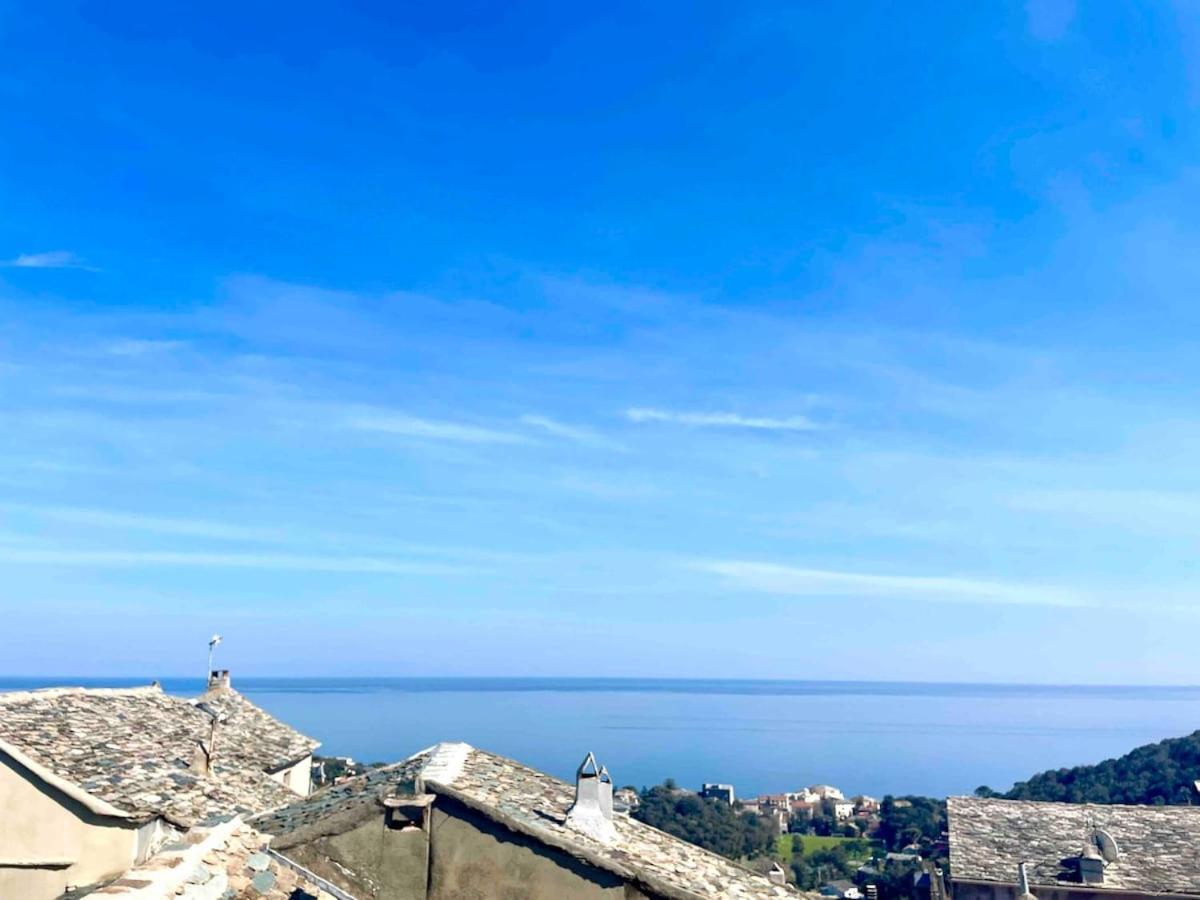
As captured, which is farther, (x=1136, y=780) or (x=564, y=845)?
(x=1136, y=780)

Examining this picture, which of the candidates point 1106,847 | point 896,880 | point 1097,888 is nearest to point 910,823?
point 896,880

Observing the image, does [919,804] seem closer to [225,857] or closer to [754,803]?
[754,803]

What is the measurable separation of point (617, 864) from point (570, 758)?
137m

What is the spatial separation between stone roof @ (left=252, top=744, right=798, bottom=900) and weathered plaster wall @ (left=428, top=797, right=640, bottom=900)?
128 mm

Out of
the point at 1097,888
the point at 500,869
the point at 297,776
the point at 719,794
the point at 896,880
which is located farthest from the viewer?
the point at 719,794

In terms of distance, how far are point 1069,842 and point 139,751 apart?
2328cm

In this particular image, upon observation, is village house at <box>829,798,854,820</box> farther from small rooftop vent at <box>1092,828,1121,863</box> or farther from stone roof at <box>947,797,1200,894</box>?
small rooftop vent at <box>1092,828,1121,863</box>

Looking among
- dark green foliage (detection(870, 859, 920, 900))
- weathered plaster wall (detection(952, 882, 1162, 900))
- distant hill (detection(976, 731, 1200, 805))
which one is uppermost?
weathered plaster wall (detection(952, 882, 1162, 900))

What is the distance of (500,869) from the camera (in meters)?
10.6

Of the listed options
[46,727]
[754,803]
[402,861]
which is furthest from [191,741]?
[754,803]

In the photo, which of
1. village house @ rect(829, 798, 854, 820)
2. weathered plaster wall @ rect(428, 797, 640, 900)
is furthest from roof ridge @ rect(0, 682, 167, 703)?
village house @ rect(829, 798, 854, 820)

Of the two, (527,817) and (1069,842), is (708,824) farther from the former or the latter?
(527,817)

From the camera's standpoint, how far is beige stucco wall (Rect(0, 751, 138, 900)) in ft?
39.8

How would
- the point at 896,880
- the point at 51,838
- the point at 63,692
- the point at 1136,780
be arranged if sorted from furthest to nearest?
the point at 1136,780 → the point at 896,880 → the point at 63,692 → the point at 51,838
